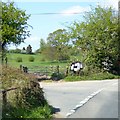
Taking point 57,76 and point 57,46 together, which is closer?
point 57,76

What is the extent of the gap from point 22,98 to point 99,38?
78.6 feet

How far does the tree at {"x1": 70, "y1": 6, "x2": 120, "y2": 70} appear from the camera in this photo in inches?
1337

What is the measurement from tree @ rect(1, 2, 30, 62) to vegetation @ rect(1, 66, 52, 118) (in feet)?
50.6

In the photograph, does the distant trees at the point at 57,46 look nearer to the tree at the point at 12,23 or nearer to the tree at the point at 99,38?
the tree at the point at 99,38

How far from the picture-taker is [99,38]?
34.2 meters

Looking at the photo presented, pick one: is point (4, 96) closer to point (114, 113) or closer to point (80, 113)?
point (80, 113)

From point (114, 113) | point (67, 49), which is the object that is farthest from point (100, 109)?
point (67, 49)

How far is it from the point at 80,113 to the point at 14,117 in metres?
3.12

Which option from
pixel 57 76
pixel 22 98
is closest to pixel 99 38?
pixel 57 76

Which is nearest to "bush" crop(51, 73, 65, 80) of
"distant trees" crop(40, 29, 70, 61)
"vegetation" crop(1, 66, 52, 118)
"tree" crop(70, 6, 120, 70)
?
"tree" crop(70, 6, 120, 70)

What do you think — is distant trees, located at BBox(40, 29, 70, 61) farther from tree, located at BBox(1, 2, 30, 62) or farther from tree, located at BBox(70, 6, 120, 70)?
tree, located at BBox(1, 2, 30, 62)

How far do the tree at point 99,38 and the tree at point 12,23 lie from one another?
7590 mm

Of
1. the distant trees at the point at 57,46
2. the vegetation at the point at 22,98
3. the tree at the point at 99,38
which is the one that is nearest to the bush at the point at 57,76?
the tree at the point at 99,38

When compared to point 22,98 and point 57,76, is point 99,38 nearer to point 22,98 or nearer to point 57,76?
point 57,76
